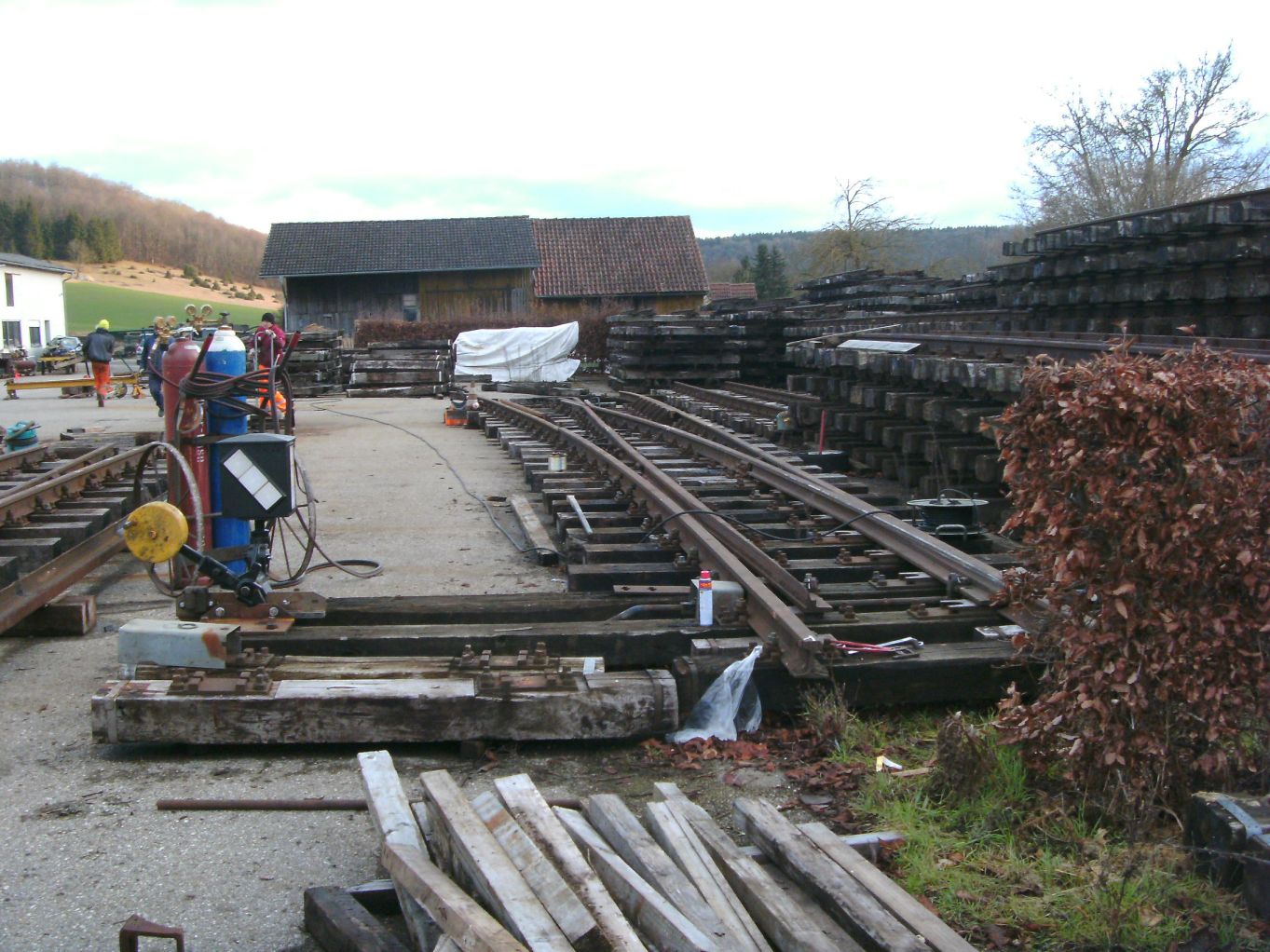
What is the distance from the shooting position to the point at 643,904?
291cm

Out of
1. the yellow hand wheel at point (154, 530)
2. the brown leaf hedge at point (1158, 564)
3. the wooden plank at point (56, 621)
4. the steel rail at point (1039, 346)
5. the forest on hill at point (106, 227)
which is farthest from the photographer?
the forest on hill at point (106, 227)

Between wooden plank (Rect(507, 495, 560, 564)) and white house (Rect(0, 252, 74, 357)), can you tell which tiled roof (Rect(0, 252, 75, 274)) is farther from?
wooden plank (Rect(507, 495, 560, 564))

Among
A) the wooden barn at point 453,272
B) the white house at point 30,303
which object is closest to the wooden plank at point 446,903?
the wooden barn at point 453,272

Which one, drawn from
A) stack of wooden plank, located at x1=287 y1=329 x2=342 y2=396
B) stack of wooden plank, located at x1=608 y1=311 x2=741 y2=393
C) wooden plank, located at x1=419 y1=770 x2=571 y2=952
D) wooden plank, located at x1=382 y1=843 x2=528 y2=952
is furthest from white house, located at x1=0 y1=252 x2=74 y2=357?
wooden plank, located at x1=382 y1=843 x2=528 y2=952

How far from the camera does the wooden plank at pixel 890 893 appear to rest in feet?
9.34

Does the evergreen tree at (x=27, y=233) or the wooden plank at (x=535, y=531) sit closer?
the wooden plank at (x=535, y=531)

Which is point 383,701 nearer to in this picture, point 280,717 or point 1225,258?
point 280,717

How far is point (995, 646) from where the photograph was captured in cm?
493

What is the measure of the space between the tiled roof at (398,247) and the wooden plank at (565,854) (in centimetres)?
4863

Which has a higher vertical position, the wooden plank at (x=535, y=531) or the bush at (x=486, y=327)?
the bush at (x=486, y=327)

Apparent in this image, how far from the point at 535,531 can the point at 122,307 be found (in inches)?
3501

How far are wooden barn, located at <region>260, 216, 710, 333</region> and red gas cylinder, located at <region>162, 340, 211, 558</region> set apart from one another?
45.2 meters

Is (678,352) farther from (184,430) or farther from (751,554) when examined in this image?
(184,430)

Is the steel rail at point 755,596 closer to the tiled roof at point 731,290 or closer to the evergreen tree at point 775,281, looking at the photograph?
the tiled roof at point 731,290
